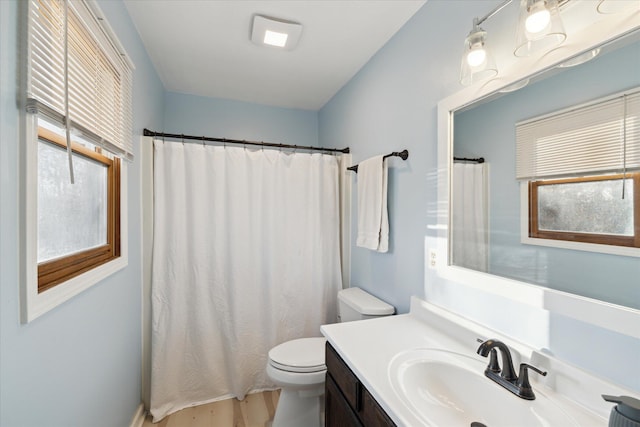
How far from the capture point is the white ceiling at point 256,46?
1.49 metres

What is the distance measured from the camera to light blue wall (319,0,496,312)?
51.5 inches

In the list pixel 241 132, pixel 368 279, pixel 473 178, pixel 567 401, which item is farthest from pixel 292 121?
pixel 567 401

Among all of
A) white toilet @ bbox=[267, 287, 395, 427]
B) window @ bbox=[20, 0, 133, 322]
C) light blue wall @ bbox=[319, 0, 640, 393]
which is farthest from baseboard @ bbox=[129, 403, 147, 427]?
light blue wall @ bbox=[319, 0, 640, 393]

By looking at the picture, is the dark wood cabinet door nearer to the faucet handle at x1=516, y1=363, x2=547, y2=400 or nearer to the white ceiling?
the faucet handle at x1=516, y1=363, x2=547, y2=400

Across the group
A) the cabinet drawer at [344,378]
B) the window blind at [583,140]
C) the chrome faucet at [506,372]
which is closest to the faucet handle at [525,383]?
the chrome faucet at [506,372]

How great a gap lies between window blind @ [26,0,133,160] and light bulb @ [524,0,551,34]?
1.37m

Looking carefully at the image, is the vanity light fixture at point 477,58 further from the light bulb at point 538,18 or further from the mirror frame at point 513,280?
the light bulb at point 538,18

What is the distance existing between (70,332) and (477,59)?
Answer: 67.9 inches

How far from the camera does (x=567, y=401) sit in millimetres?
808

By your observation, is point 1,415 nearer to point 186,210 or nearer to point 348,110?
point 186,210

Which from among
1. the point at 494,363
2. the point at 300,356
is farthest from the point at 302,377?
the point at 494,363

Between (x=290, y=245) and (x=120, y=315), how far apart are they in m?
1.14

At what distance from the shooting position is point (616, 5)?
28.5 inches

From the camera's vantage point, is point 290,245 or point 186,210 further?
point 290,245
